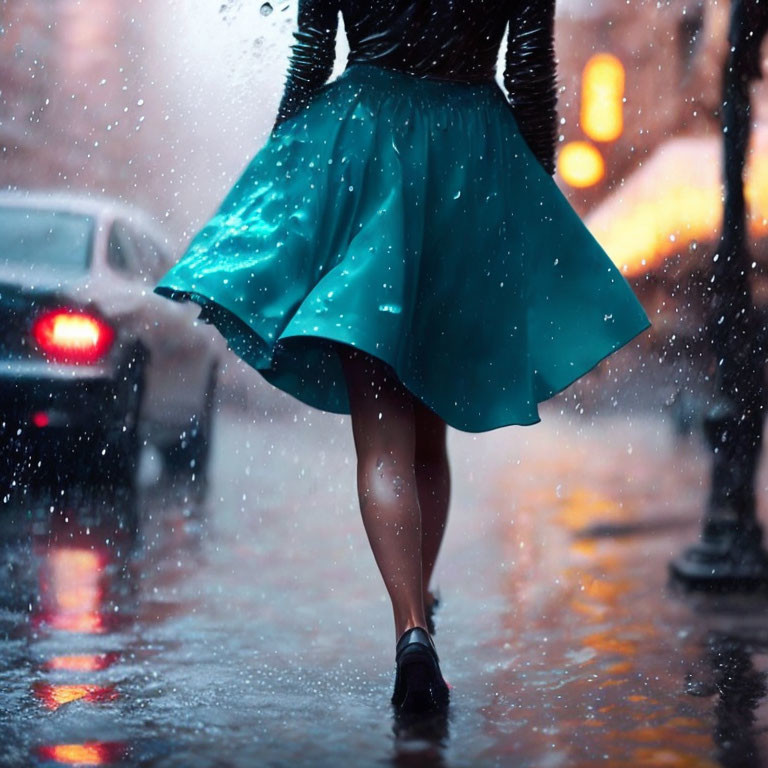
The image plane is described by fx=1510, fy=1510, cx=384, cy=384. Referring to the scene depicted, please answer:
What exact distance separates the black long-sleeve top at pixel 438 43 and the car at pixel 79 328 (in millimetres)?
2847

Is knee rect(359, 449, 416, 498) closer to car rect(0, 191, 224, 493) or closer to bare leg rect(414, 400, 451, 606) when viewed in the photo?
bare leg rect(414, 400, 451, 606)

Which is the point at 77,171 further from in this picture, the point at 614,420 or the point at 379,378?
the point at 379,378

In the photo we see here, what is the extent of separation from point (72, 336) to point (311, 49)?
2937mm

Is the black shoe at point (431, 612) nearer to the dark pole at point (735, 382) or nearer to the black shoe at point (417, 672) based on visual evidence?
the black shoe at point (417, 672)

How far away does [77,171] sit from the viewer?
2297cm

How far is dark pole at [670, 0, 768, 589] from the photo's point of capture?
444 centimetres

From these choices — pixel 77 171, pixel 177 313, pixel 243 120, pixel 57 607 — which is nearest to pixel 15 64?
pixel 243 120

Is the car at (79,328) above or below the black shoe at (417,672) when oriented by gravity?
above

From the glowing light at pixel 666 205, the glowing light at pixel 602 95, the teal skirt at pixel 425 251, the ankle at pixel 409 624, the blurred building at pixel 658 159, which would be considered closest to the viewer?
the ankle at pixel 409 624

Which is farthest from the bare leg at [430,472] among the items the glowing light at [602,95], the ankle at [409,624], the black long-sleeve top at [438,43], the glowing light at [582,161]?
the glowing light at [582,161]

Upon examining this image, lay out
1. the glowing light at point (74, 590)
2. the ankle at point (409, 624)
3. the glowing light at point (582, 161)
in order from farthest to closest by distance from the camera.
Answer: the glowing light at point (582, 161)
the glowing light at point (74, 590)
the ankle at point (409, 624)

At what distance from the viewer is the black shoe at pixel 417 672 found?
252 cm

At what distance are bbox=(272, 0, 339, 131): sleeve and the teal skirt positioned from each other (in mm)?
39

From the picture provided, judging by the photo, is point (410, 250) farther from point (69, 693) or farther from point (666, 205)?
point (666, 205)
